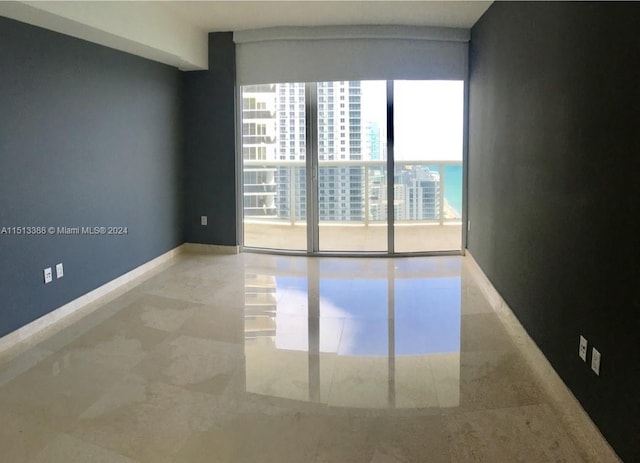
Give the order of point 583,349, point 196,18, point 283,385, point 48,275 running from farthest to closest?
1. point 196,18
2. point 48,275
3. point 283,385
4. point 583,349

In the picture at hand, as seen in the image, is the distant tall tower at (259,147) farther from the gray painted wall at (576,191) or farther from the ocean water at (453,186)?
the gray painted wall at (576,191)

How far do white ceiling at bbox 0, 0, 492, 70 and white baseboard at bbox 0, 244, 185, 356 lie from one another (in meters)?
1.92

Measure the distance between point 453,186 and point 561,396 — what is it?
3.65 m

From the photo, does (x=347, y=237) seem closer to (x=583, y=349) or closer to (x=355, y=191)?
(x=355, y=191)

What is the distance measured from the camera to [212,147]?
18.2ft

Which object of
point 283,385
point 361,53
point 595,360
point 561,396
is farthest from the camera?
point 361,53

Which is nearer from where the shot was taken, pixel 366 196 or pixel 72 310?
pixel 72 310

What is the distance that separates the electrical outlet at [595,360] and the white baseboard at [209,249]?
13.8ft

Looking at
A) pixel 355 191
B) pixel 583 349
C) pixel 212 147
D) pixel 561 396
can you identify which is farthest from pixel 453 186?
pixel 583 349

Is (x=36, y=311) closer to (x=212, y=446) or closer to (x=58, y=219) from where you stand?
(x=58, y=219)

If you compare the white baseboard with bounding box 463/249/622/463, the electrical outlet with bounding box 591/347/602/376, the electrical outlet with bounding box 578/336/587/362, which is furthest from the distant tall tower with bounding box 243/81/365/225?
the electrical outlet with bounding box 591/347/602/376

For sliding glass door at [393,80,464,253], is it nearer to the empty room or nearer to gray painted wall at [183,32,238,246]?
the empty room

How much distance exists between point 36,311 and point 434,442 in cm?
266

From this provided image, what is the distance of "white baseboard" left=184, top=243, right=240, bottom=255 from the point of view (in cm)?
568
